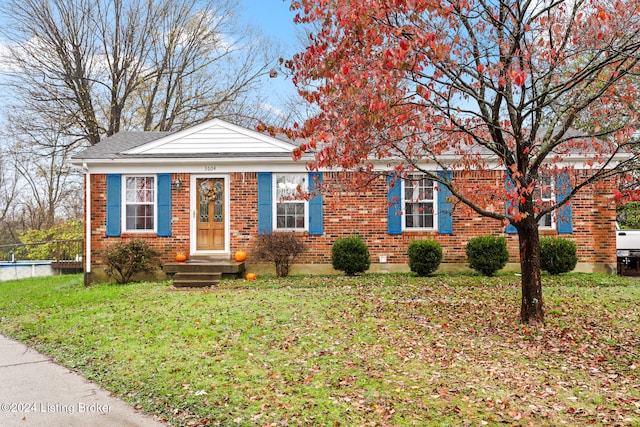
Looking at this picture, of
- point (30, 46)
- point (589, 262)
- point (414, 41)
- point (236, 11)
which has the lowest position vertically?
point (589, 262)

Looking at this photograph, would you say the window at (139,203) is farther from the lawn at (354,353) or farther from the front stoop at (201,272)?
the lawn at (354,353)

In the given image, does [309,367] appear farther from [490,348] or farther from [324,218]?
[324,218]

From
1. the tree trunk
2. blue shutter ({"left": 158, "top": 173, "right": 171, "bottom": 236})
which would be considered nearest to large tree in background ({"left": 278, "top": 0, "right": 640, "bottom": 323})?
the tree trunk

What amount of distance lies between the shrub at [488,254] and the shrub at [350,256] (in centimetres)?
255

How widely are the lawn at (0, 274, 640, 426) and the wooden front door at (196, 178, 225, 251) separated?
2.87 metres

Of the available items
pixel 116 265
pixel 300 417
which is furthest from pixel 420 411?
pixel 116 265

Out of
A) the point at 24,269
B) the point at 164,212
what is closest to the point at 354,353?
the point at 164,212

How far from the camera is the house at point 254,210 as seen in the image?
488 inches

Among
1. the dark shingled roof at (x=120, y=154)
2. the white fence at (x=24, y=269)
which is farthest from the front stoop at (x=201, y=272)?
the white fence at (x=24, y=269)

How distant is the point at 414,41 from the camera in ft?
15.6

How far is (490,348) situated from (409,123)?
2.84 metres

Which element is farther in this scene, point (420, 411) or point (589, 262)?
point (589, 262)

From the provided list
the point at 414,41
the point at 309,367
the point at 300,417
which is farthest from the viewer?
the point at 309,367

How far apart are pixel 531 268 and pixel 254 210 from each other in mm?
7490
